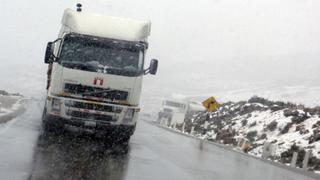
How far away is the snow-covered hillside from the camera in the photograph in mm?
24391

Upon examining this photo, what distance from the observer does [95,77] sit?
13727 millimetres

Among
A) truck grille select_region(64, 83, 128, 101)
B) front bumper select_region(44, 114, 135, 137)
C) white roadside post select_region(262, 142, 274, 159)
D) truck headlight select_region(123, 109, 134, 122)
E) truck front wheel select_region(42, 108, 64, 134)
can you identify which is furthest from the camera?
white roadside post select_region(262, 142, 274, 159)

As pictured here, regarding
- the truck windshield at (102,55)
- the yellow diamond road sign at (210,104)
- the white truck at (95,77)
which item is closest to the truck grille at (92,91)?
the white truck at (95,77)

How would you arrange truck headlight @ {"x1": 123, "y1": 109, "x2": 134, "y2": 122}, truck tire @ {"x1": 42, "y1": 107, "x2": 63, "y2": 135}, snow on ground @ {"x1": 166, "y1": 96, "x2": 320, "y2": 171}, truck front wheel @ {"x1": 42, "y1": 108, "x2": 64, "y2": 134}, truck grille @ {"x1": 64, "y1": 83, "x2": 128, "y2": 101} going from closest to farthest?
truck grille @ {"x1": 64, "y1": 83, "x2": 128, "y2": 101}
truck headlight @ {"x1": 123, "y1": 109, "x2": 134, "y2": 122}
truck front wheel @ {"x1": 42, "y1": 108, "x2": 64, "y2": 134}
truck tire @ {"x1": 42, "y1": 107, "x2": 63, "y2": 135}
snow on ground @ {"x1": 166, "y1": 96, "x2": 320, "y2": 171}

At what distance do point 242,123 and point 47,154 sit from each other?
2775cm

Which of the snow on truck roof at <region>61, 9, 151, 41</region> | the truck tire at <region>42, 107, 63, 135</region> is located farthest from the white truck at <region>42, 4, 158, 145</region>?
the truck tire at <region>42, 107, 63, 135</region>

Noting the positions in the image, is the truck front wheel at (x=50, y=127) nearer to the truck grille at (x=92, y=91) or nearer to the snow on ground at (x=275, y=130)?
the truck grille at (x=92, y=91)

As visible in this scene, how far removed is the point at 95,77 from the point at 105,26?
5.45 ft

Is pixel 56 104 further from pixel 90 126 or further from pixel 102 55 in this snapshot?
pixel 102 55

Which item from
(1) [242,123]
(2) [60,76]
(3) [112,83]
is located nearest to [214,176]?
(3) [112,83]

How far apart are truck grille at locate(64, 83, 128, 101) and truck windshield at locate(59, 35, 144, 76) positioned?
47 cm

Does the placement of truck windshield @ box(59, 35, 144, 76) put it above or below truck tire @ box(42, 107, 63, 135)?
above

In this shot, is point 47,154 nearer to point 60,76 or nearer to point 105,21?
point 60,76

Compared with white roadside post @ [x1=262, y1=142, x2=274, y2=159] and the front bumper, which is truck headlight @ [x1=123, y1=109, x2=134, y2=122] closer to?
the front bumper
